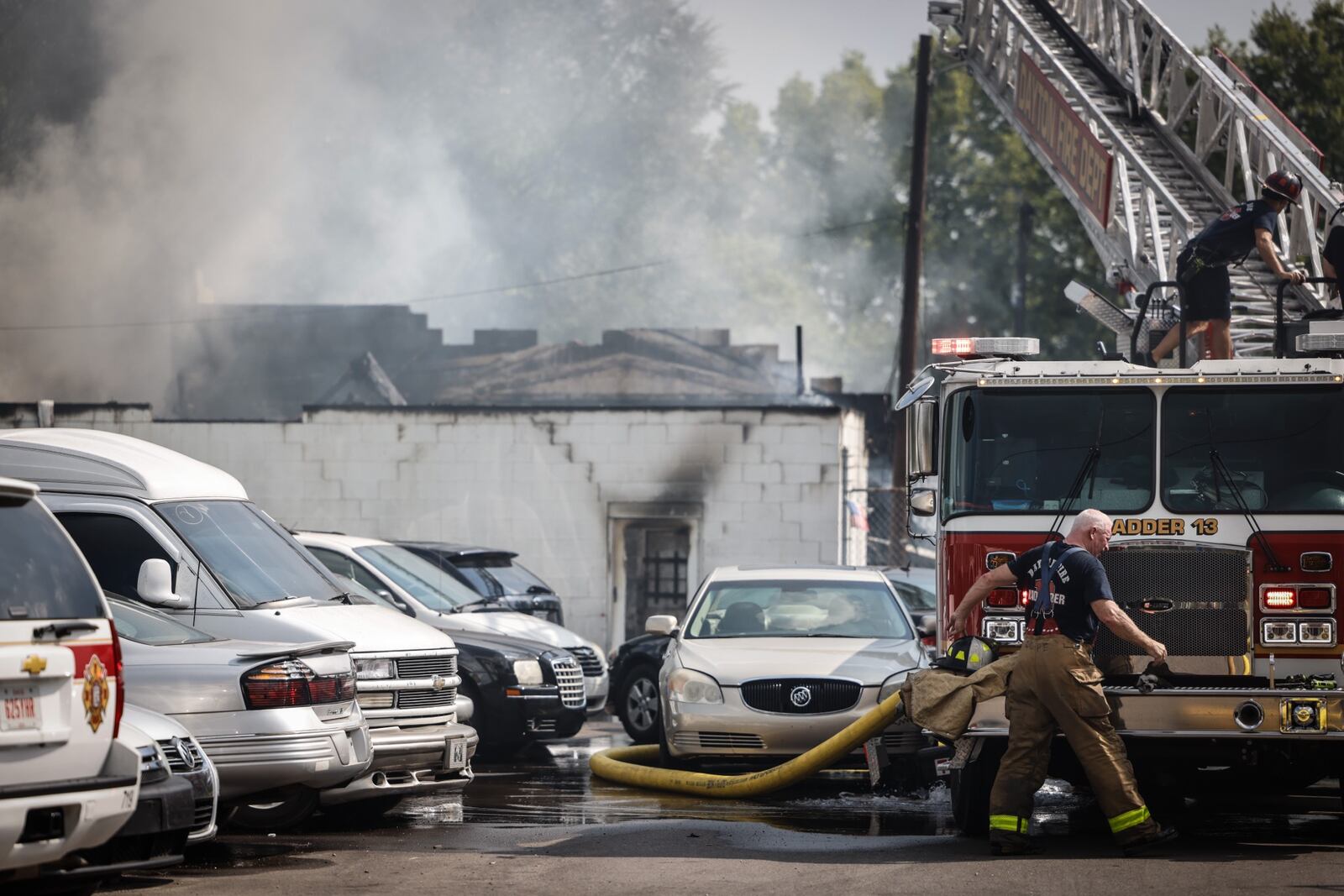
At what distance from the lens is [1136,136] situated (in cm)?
1650

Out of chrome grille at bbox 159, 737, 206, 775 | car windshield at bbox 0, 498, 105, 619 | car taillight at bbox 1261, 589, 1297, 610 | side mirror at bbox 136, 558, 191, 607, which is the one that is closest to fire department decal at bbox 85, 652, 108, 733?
car windshield at bbox 0, 498, 105, 619

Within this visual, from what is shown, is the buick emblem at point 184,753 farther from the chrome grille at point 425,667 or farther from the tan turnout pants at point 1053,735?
the tan turnout pants at point 1053,735

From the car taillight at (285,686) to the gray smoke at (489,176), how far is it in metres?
41.6

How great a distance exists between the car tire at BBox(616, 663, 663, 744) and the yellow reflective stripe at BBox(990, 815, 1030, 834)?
21.5 feet

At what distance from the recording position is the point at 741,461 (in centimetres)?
2212

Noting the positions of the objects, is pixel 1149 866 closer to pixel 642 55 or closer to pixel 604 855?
pixel 604 855

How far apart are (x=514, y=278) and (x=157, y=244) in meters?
21.8

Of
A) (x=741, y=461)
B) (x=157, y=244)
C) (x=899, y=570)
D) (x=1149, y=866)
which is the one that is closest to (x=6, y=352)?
(x=157, y=244)

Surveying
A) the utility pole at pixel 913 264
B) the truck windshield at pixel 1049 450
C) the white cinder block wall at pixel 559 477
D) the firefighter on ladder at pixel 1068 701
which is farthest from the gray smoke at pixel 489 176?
the firefighter on ladder at pixel 1068 701

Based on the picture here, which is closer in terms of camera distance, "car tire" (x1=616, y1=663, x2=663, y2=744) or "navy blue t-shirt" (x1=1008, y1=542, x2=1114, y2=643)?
"navy blue t-shirt" (x1=1008, y1=542, x2=1114, y2=643)

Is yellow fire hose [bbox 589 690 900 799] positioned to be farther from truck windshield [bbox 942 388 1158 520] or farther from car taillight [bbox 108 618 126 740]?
car taillight [bbox 108 618 126 740]

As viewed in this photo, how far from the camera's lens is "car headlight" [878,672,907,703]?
39.2ft

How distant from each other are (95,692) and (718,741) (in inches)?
238

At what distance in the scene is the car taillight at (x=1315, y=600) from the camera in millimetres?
9570
